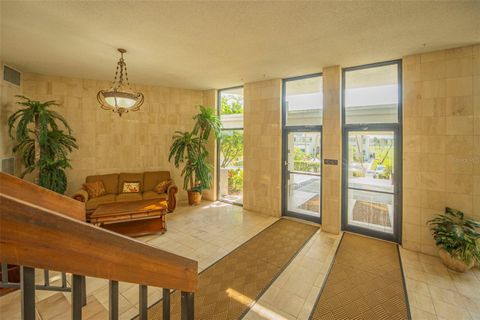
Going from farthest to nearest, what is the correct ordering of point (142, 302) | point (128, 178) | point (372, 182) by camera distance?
point (128, 178) → point (372, 182) → point (142, 302)

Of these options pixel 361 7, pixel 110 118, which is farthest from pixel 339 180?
pixel 110 118

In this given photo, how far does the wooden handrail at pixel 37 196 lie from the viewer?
96 cm

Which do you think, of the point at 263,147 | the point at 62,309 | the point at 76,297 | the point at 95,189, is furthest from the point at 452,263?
the point at 95,189

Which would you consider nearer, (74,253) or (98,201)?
(74,253)

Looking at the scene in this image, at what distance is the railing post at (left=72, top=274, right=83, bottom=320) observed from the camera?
0.68m

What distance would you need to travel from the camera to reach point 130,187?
5.02 m

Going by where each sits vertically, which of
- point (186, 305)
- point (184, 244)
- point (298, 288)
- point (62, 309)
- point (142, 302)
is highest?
point (142, 302)

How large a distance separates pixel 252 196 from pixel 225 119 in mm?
2285

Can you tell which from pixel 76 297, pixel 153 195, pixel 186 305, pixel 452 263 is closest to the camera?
pixel 76 297

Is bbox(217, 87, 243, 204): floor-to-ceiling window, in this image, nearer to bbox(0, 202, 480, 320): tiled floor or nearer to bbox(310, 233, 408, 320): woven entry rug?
bbox(0, 202, 480, 320): tiled floor

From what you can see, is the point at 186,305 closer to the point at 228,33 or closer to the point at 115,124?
the point at 228,33

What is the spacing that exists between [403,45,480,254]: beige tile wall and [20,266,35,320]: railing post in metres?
4.42

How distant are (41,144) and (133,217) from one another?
7.06ft

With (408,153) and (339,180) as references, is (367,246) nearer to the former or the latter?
(339,180)
